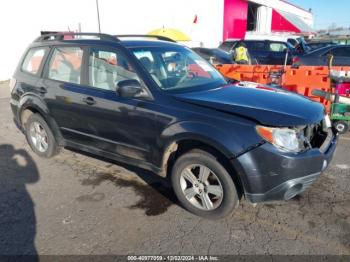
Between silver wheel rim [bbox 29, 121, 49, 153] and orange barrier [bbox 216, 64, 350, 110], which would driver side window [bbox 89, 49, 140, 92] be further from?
orange barrier [bbox 216, 64, 350, 110]

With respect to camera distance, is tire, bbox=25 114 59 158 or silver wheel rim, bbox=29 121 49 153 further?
silver wheel rim, bbox=29 121 49 153

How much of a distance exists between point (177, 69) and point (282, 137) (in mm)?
1675

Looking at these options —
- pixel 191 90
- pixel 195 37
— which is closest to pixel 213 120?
pixel 191 90

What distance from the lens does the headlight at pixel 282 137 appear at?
116 inches

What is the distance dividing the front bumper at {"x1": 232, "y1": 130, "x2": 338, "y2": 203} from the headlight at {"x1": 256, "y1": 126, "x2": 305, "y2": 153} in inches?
2.1

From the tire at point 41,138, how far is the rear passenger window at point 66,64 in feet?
2.51

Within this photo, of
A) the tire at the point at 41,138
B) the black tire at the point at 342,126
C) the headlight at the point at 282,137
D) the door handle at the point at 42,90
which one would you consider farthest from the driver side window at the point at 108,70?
the black tire at the point at 342,126

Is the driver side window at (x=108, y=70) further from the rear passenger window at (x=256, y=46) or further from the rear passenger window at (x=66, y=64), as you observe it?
the rear passenger window at (x=256, y=46)

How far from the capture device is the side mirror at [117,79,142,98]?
3490 mm

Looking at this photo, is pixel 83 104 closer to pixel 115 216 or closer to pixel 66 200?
pixel 66 200

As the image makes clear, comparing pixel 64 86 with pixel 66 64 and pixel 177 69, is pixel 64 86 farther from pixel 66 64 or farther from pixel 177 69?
pixel 177 69

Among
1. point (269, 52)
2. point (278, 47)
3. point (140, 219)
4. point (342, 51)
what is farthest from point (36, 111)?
point (278, 47)

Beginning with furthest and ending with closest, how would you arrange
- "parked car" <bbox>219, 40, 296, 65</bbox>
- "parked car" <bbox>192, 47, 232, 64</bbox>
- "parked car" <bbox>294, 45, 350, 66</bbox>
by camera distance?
"parked car" <bbox>219, 40, 296, 65</bbox>, "parked car" <bbox>192, 47, 232, 64</bbox>, "parked car" <bbox>294, 45, 350, 66</bbox>

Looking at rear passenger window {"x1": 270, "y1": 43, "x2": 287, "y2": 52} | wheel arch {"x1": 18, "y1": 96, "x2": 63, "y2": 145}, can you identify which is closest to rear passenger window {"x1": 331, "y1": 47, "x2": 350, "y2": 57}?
rear passenger window {"x1": 270, "y1": 43, "x2": 287, "y2": 52}
